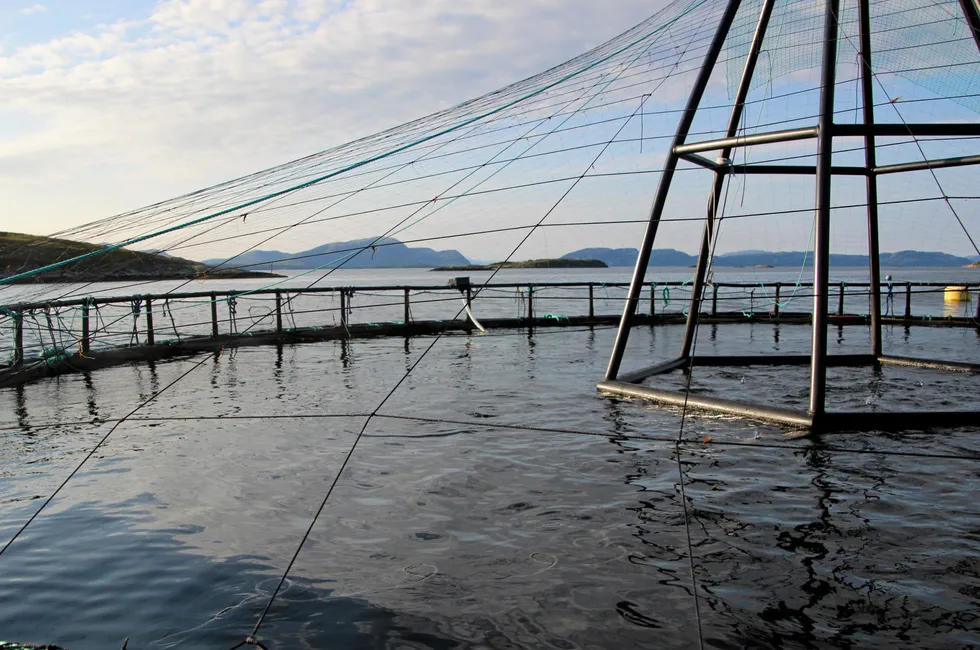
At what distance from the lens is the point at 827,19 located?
8148mm

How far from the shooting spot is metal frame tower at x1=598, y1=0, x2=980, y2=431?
311 inches

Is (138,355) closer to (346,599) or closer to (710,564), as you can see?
(346,599)

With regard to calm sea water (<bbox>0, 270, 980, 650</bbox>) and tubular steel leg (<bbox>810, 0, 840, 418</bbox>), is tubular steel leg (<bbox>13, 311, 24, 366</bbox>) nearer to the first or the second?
calm sea water (<bbox>0, 270, 980, 650</bbox>)

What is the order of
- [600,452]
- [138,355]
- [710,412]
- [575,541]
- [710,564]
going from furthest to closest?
[138,355]
[710,412]
[600,452]
[575,541]
[710,564]

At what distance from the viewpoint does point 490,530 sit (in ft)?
18.2

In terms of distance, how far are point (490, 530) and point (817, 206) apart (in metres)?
5.06

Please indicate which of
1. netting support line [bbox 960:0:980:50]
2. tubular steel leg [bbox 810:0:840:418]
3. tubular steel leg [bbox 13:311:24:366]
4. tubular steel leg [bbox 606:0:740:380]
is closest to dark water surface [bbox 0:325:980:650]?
tubular steel leg [bbox 810:0:840:418]

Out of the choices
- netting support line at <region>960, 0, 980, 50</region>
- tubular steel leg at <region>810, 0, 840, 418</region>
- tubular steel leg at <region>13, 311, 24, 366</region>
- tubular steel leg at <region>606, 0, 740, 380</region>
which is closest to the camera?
tubular steel leg at <region>810, 0, 840, 418</region>

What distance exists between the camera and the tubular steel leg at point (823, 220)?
777 centimetres

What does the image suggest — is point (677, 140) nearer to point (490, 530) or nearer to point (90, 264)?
point (490, 530)

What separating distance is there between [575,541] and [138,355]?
14.2m

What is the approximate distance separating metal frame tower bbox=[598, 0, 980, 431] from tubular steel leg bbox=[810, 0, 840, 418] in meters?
0.01

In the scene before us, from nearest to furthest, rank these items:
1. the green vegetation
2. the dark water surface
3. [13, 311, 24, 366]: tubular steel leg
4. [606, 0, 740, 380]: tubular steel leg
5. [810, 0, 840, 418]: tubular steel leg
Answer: the dark water surface < the green vegetation < [810, 0, 840, 418]: tubular steel leg < [606, 0, 740, 380]: tubular steel leg < [13, 311, 24, 366]: tubular steel leg


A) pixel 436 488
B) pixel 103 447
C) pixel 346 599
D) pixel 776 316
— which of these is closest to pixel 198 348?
pixel 103 447
